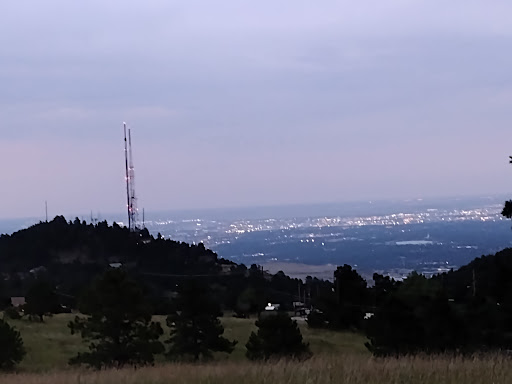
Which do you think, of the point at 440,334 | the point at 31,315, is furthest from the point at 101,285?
the point at 31,315

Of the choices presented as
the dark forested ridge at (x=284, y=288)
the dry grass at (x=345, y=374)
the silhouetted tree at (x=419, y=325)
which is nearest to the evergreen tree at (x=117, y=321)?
the dark forested ridge at (x=284, y=288)

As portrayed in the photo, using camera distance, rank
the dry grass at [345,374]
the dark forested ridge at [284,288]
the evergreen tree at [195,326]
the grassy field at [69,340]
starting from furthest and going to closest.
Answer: the grassy field at [69,340], the dark forested ridge at [284,288], the evergreen tree at [195,326], the dry grass at [345,374]

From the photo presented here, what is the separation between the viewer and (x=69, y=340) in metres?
29.3

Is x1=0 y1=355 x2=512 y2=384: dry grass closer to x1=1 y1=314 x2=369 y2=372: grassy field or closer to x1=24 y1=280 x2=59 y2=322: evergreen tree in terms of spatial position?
x1=1 y1=314 x2=369 y2=372: grassy field

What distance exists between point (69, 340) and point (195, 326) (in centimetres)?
832

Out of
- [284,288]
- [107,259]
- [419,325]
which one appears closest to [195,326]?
[419,325]

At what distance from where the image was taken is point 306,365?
273 inches

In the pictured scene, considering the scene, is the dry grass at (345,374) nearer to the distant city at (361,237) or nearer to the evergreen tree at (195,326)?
the evergreen tree at (195,326)

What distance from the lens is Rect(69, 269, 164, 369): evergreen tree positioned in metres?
18.7

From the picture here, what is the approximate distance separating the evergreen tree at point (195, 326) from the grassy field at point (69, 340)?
0.84 m

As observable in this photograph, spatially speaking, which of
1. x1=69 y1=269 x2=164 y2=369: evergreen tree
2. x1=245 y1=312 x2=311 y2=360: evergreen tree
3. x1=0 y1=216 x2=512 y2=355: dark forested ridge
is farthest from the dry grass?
x1=245 y1=312 x2=311 y2=360: evergreen tree

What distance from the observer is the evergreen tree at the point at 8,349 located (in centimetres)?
1964

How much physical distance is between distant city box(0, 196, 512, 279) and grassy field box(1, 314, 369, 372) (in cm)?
1735

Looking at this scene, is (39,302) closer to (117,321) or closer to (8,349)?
(8,349)
